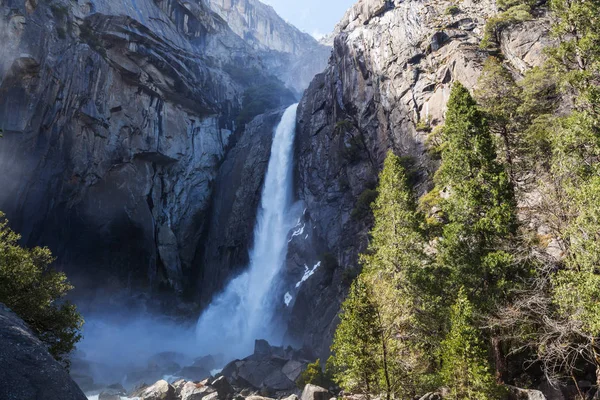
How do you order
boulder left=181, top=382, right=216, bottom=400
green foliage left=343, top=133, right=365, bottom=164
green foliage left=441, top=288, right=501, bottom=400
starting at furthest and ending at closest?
green foliage left=343, top=133, right=365, bottom=164 < boulder left=181, top=382, right=216, bottom=400 < green foliage left=441, top=288, right=501, bottom=400

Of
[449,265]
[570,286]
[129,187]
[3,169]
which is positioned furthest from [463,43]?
[3,169]

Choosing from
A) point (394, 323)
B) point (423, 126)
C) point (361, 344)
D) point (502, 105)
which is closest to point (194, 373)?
point (361, 344)

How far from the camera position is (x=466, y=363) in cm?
1388

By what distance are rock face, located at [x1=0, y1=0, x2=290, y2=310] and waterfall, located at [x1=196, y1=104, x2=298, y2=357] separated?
454 centimetres

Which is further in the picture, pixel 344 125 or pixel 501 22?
pixel 344 125

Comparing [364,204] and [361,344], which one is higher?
[364,204]

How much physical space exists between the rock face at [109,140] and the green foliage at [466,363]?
1680 inches

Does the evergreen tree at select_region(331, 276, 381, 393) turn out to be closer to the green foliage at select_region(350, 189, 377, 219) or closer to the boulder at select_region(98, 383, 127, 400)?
the green foliage at select_region(350, 189, 377, 219)

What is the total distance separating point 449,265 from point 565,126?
7.73 metres

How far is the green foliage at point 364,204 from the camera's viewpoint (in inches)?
1463

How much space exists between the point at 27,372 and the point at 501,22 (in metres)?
39.4

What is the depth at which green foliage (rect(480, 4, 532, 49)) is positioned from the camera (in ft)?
103

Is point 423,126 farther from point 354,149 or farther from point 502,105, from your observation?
point 502,105

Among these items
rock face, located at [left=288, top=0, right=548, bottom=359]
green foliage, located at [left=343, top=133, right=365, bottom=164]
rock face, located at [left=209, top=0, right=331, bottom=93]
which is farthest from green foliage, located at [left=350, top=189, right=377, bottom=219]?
rock face, located at [left=209, top=0, right=331, bottom=93]
